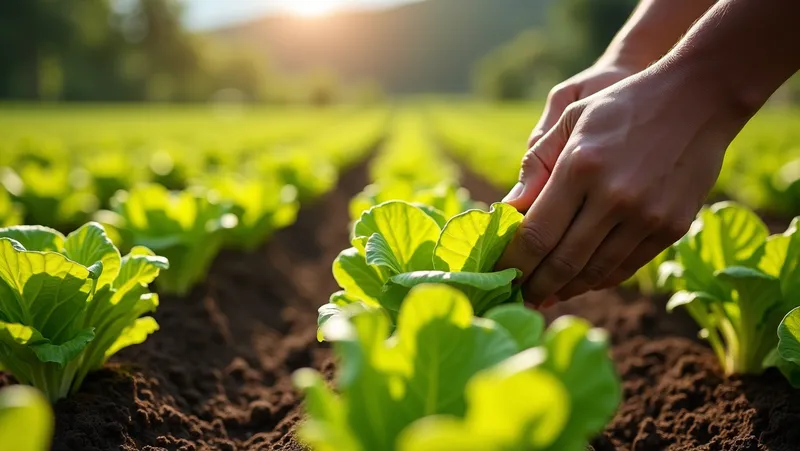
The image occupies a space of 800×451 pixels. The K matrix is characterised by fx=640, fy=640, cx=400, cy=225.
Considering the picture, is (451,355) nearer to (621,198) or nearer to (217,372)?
(621,198)

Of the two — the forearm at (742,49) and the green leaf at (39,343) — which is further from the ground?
the forearm at (742,49)

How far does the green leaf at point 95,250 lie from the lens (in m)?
2.30

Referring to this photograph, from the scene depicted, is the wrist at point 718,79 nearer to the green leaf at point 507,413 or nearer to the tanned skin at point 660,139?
the tanned skin at point 660,139

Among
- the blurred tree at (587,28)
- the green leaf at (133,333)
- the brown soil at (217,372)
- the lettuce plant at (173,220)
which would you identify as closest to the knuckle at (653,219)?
the brown soil at (217,372)

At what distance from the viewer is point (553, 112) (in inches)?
107

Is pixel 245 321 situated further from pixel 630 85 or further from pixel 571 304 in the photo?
pixel 630 85

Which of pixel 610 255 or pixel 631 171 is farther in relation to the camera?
pixel 610 255

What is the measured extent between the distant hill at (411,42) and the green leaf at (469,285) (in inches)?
6550

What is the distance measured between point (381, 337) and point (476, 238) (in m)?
0.80

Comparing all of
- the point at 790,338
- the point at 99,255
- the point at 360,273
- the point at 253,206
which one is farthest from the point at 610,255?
the point at 253,206

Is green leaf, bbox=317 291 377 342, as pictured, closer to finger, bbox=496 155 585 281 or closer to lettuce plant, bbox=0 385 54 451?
finger, bbox=496 155 585 281

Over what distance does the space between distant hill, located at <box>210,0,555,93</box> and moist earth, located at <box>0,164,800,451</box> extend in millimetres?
164321

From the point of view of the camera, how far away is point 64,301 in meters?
2.18

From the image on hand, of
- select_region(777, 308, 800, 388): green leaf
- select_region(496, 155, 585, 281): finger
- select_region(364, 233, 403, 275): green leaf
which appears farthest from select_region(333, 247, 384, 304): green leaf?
select_region(777, 308, 800, 388): green leaf
